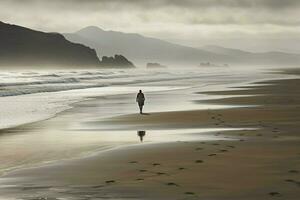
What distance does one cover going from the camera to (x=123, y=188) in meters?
10.5

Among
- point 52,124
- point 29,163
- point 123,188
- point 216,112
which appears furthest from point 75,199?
point 216,112

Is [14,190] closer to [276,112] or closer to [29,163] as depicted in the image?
Result: [29,163]

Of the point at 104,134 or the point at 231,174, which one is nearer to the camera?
the point at 231,174

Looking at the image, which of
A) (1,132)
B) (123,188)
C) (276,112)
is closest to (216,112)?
(276,112)

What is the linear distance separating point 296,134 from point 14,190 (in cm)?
1117

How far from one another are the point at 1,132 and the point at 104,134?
3988mm

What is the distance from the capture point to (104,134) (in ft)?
65.8

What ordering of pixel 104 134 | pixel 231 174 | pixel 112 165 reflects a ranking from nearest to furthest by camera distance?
1. pixel 231 174
2. pixel 112 165
3. pixel 104 134

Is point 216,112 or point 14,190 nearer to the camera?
point 14,190

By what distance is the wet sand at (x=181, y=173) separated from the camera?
10.1 meters

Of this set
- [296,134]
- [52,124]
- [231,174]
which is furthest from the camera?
[52,124]

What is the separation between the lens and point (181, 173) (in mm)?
12016

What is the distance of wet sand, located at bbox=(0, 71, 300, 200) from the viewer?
10.1 metres

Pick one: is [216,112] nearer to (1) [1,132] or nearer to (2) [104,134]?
(2) [104,134]
